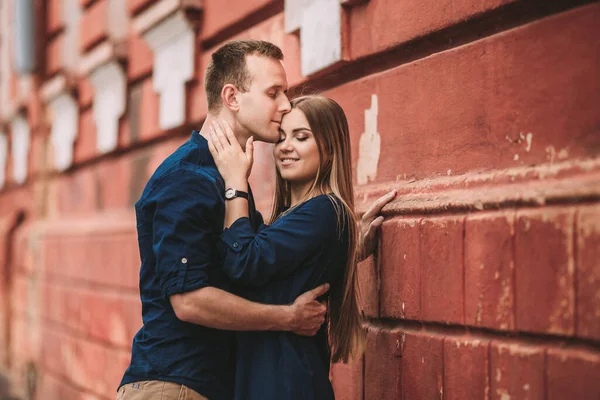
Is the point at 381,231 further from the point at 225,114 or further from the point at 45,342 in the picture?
the point at 45,342

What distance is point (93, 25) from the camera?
7355mm

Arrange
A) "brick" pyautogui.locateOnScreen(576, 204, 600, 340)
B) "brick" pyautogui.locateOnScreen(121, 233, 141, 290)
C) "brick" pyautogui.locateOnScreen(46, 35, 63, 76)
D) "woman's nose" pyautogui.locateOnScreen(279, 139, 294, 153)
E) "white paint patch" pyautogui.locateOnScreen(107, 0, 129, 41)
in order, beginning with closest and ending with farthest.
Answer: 1. "brick" pyautogui.locateOnScreen(576, 204, 600, 340)
2. "woman's nose" pyautogui.locateOnScreen(279, 139, 294, 153)
3. "brick" pyautogui.locateOnScreen(121, 233, 141, 290)
4. "white paint patch" pyautogui.locateOnScreen(107, 0, 129, 41)
5. "brick" pyautogui.locateOnScreen(46, 35, 63, 76)

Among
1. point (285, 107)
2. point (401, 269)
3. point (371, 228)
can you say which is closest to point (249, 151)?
point (285, 107)

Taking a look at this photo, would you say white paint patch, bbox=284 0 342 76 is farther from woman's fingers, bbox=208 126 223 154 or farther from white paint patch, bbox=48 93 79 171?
white paint patch, bbox=48 93 79 171

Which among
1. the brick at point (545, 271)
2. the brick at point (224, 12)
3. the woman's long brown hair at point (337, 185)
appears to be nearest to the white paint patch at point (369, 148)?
the woman's long brown hair at point (337, 185)

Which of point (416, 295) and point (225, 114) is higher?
point (225, 114)

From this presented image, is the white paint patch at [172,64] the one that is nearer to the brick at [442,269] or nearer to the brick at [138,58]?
the brick at [138,58]

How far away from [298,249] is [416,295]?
56cm

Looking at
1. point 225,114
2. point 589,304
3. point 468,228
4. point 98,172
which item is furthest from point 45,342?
point 589,304

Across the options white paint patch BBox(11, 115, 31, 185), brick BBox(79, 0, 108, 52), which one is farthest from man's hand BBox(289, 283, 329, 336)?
white paint patch BBox(11, 115, 31, 185)

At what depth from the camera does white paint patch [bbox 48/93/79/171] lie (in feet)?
25.8

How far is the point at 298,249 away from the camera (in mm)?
2701

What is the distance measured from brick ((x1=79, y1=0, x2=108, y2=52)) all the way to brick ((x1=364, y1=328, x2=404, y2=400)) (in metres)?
4.56

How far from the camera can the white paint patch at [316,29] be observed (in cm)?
370
